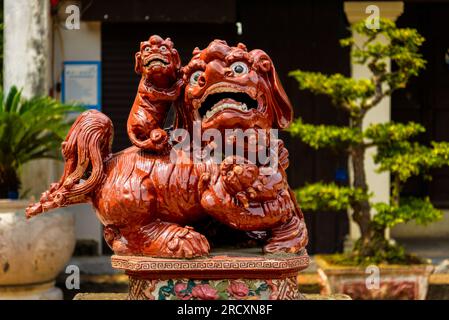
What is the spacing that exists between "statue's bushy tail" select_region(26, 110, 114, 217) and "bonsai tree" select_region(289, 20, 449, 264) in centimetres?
256

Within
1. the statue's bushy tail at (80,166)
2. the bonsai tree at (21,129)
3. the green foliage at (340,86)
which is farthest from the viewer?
the green foliage at (340,86)

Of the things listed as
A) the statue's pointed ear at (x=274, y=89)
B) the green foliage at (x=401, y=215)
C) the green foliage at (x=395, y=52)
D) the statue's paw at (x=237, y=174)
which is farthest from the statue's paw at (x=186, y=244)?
the green foliage at (x=395, y=52)

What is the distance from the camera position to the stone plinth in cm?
204

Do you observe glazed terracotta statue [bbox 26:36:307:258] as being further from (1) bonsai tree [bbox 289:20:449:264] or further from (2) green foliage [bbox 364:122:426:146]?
(2) green foliage [bbox 364:122:426:146]

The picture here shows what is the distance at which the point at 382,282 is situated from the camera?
14.7ft

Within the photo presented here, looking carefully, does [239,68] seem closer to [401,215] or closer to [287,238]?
[287,238]

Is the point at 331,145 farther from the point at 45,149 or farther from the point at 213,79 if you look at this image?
the point at 213,79

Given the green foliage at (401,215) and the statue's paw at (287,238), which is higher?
the statue's paw at (287,238)

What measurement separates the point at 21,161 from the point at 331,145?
2.17 meters

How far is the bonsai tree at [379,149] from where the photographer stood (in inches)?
178

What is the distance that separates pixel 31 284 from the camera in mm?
4410

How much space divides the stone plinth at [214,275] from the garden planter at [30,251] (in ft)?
7.75

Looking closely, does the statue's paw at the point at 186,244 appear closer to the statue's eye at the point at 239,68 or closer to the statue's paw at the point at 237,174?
the statue's paw at the point at 237,174

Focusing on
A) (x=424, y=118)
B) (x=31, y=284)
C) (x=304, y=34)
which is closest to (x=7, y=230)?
(x=31, y=284)
